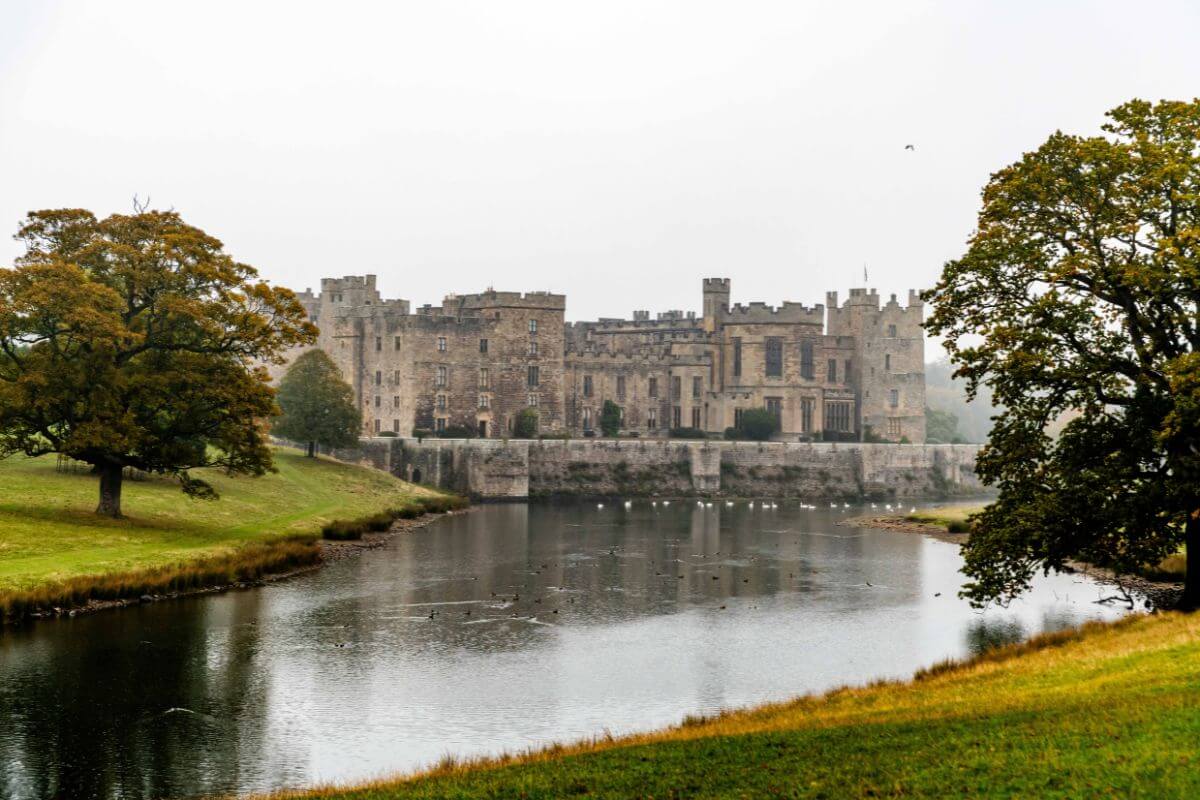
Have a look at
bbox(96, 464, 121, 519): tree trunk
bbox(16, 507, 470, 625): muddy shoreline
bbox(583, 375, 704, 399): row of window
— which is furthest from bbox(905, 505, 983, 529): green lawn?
bbox(96, 464, 121, 519): tree trunk

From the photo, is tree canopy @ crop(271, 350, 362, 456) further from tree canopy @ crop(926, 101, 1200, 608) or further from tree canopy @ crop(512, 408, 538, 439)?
tree canopy @ crop(926, 101, 1200, 608)

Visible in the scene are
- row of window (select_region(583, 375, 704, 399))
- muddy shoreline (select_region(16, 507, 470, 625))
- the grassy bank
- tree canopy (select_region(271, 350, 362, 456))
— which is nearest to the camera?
muddy shoreline (select_region(16, 507, 470, 625))

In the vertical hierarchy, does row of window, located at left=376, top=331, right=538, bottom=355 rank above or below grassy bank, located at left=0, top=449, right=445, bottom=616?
above

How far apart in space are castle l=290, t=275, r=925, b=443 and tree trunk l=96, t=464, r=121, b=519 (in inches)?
2055

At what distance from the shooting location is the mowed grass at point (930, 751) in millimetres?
13031

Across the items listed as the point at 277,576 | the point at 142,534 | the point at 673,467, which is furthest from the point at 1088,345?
the point at 673,467

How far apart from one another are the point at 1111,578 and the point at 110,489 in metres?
33.9

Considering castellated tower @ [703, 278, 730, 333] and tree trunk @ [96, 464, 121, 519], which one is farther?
castellated tower @ [703, 278, 730, 333]

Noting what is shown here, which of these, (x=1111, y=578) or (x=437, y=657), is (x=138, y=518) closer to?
(x=437, y=657)

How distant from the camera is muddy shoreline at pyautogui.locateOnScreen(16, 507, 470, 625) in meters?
31.0

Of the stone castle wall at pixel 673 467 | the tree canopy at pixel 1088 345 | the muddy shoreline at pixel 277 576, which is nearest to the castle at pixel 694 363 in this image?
the stone castle wall at pixel 673 467

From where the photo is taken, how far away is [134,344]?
41.9m

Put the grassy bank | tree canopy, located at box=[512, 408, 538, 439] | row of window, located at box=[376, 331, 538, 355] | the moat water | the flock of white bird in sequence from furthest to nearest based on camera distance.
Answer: row of window, located at box=[376, 331, 538, 355] → tree canopy, located at box=[512, 408, 538, 439] → the flock of white bird → the grassy bank → the moat water

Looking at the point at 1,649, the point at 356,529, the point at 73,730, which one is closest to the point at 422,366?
the point at 356,529
